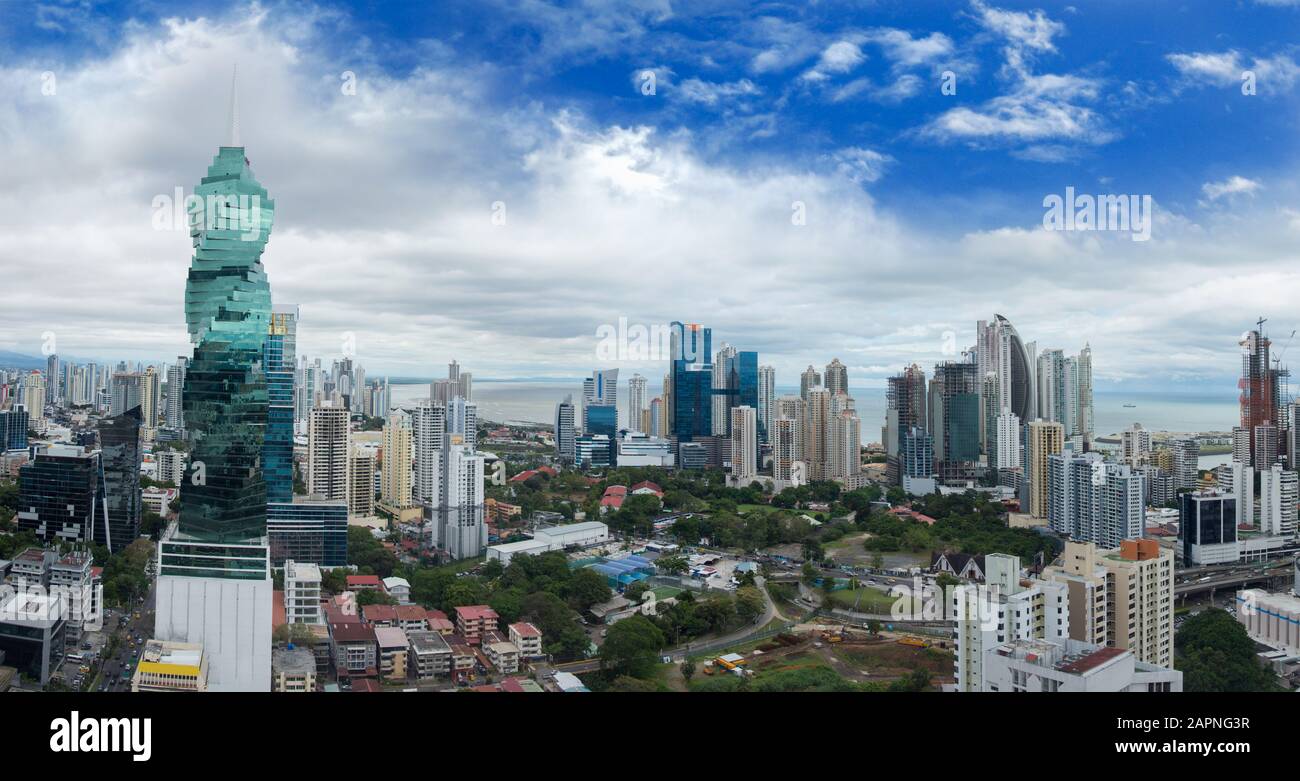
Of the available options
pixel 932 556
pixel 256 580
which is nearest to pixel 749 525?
pixel 932 556

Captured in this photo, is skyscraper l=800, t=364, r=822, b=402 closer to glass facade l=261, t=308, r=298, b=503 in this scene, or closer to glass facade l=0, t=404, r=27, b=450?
glass facade l=261, t=308, r=298, b=503

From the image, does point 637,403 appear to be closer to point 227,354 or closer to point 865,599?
point 865,599

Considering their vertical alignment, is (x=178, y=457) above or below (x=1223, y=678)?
above

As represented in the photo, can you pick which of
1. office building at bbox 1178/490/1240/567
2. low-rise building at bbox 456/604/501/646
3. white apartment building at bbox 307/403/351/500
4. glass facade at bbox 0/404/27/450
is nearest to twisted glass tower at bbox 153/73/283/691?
low-rise building at bbox 456/604/501/646

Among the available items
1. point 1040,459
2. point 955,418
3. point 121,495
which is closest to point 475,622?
point 121,495

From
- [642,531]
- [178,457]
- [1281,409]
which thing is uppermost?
[1281,409]

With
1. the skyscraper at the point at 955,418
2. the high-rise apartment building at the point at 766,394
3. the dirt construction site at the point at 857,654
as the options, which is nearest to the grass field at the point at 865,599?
the dirt construction site at the point at 857,654
